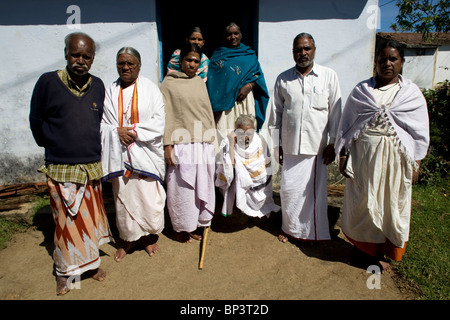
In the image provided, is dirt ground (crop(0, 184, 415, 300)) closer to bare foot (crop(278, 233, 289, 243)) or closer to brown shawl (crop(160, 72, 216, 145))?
bare foot (crop(278, 233, 289, 243))

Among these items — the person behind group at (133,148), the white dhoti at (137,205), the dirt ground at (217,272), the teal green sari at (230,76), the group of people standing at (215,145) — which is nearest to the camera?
the group of people standing at (215,145)

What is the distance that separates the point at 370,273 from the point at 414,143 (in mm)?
1202

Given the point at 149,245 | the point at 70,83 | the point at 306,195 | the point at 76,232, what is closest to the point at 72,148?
the point at 70,83

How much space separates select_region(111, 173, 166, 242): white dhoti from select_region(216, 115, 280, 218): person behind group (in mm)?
690

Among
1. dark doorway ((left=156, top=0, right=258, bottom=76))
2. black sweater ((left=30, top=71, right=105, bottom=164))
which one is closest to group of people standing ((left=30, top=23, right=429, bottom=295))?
black sweater ((left=30, top=71, right=105, bottom=164))

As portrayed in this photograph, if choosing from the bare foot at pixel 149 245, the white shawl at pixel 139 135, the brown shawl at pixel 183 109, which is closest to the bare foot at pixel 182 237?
the bare foot at pixel 149 245

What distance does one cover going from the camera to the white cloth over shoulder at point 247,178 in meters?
3.26

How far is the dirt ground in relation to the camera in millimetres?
2600

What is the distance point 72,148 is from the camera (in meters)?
2.44

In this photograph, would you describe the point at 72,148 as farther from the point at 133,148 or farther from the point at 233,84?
the point at 233,84

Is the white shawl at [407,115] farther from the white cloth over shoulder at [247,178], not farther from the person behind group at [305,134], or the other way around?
the white cloth over shoulder at [247,178]

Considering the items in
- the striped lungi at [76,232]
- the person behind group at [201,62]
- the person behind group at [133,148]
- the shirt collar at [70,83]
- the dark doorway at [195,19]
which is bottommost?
the striped lungi at [76,232]

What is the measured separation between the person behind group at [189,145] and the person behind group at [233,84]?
0.77ft

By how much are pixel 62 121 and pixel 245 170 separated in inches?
68.6
